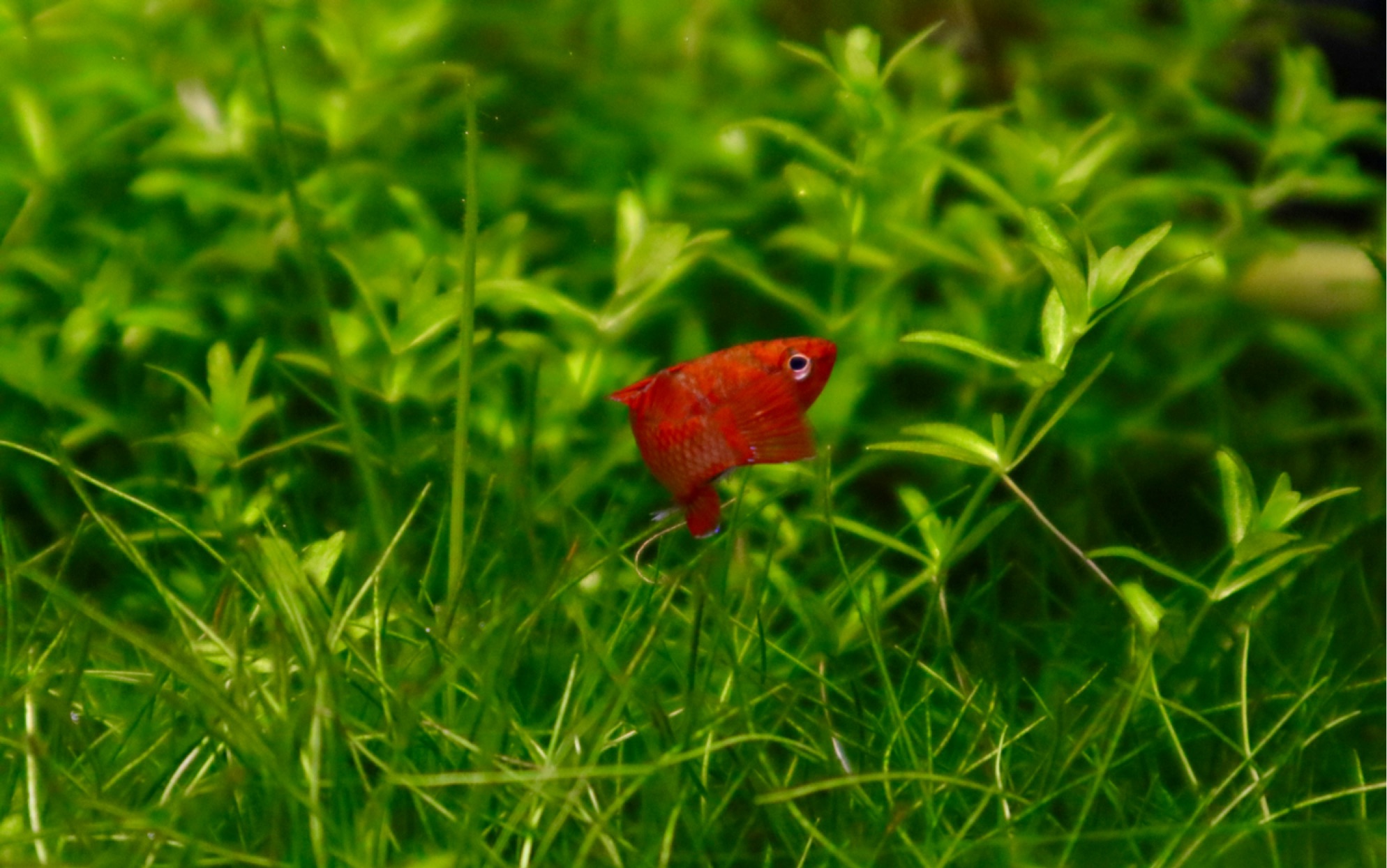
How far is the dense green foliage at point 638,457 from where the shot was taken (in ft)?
3.07

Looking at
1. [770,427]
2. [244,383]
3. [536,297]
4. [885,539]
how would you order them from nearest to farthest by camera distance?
[770,427]
[885,539]
[244,383]
[536,297]

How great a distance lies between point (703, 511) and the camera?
962 mm

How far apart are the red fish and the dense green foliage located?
8 centimetres

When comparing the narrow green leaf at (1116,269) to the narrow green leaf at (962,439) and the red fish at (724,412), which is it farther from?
the red fish at (724,412)

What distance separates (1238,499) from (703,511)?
0.56 meters

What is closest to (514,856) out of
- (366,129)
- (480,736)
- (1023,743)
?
(480,736)

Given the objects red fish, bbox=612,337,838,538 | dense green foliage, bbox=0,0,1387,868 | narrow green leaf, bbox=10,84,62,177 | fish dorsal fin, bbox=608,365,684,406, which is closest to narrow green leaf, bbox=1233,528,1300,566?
dense green foliage, bbox=0,0,1387,868

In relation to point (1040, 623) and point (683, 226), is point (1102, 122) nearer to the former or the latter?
point (683, 226)

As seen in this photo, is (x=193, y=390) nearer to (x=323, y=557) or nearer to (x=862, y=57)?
(x=323, y=557)

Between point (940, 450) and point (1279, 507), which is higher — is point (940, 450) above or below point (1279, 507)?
above

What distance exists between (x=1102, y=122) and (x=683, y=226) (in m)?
0.57

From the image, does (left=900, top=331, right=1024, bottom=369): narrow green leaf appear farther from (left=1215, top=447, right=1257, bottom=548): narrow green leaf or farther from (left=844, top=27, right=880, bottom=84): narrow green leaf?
(left=844, top=27, right=880, bottom=84): narrow green leaf

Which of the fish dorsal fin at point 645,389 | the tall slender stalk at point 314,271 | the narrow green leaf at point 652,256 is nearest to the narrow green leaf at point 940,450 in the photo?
the fish dorsal fin at point 645,389

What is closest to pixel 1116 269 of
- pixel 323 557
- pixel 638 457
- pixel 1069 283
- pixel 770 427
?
pixel 1069 283
